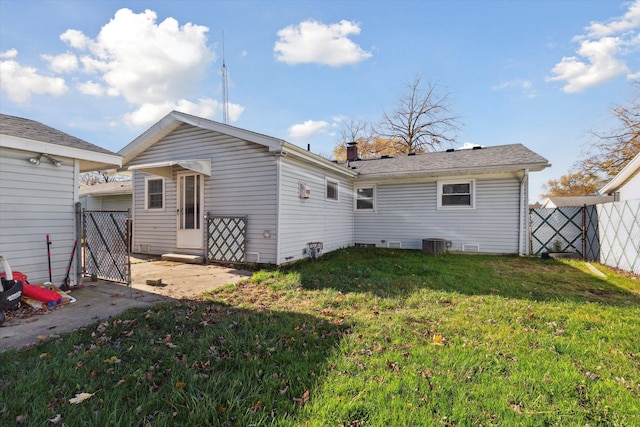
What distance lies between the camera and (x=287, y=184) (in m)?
7.37

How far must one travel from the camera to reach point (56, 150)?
15.8ft

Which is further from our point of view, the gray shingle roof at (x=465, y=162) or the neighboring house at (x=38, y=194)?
the gray shingle roof at (x=465, y=162)

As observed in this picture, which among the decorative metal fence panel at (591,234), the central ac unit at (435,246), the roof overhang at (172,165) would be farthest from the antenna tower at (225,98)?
the decorative metal fence panel at (591,234)

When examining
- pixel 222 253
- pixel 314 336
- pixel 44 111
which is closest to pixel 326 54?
pixel 222 253

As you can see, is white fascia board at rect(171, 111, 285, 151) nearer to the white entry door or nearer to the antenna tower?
the white entry door

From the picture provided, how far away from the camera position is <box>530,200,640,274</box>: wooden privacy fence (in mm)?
6820

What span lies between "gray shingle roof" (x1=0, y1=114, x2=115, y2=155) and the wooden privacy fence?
1189 cm

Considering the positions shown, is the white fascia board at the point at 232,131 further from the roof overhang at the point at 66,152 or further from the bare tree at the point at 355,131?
the bare tree at the point at 355,131

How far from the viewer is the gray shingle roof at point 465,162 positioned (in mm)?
8891

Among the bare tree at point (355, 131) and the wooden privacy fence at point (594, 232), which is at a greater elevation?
the bare tree at point (355, 131)

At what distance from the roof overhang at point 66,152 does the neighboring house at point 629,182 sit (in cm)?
1522

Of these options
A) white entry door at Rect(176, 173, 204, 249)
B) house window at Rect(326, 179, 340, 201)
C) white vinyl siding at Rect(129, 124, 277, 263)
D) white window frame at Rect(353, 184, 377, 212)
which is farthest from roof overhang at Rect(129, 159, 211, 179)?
white window frame at Rect(353, 184, 377, 212)

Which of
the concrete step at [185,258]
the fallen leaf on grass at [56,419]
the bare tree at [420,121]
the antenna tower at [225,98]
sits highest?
the bare tree at [420,121]

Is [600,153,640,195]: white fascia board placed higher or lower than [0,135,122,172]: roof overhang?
higher
